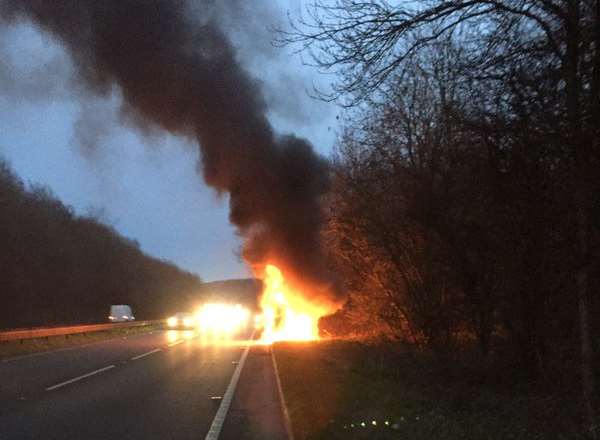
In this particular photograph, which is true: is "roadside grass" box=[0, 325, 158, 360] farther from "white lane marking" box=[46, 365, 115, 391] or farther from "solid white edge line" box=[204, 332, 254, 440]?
"solid white edge line" box=[204, 332, 254, 440]

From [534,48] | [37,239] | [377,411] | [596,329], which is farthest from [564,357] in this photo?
[37,239]

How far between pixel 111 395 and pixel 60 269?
66005mm

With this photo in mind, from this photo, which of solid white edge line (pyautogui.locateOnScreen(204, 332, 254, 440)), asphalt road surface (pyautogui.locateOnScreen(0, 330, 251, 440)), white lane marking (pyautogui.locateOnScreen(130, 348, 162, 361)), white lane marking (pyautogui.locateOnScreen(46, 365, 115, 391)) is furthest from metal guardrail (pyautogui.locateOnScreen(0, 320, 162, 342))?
solid white edge line (pyautogui.locateOnScreen(204, 332, 254, 440))

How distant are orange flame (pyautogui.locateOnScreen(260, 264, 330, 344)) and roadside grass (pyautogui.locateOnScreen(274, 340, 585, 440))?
1513 centimetres

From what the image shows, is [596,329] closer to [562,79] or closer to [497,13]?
[562,79]

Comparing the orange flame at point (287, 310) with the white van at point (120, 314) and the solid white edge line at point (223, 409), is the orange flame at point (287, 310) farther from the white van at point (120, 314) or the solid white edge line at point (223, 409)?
the white van at point (120, 314)

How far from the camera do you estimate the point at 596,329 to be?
8656 mm

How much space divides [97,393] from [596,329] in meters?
9.23

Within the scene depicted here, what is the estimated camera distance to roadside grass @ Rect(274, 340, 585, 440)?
27.4 ft

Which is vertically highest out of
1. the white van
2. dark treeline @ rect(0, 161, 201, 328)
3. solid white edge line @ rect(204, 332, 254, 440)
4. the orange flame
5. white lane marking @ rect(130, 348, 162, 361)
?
dark treeline @ rect(0, 161, 201, 328)

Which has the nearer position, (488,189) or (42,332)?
(488,189)

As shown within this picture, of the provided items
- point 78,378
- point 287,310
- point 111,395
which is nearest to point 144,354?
point 78,378

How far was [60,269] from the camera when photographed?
2977 inches

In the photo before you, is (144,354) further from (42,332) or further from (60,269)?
(60,269)
